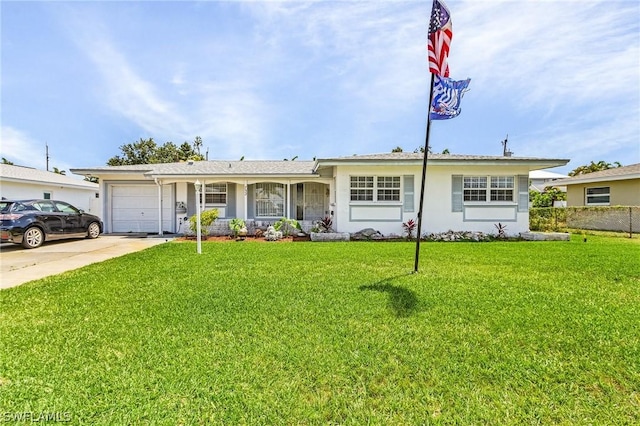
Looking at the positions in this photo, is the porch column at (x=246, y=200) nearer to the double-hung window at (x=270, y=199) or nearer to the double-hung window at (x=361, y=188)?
the double-hung window at (x=270, y=199)

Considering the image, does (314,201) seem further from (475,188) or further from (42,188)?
(42,188)

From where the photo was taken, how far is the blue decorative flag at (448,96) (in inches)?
228

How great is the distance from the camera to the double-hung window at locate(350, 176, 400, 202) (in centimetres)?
1350

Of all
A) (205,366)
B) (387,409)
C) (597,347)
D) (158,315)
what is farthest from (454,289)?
(158,315)

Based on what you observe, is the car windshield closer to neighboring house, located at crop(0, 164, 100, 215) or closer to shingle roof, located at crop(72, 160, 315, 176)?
shingle roof, located at crop(72, 160, 315, 176)

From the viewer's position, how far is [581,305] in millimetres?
4566

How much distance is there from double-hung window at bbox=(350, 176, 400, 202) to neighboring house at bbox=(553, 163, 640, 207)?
1519 centimetres

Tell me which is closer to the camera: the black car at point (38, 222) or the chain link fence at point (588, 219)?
the black car at point (38, 222)

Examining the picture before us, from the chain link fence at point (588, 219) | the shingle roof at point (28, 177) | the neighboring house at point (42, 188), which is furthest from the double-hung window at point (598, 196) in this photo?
the shingle roof at point (28, 177)

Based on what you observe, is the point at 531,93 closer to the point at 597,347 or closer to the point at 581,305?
the point at 581,305

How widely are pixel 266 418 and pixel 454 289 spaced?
162 inches

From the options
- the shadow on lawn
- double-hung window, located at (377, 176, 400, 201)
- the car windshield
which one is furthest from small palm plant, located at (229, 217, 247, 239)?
the shadow on lawn

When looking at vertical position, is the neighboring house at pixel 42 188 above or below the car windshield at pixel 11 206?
above

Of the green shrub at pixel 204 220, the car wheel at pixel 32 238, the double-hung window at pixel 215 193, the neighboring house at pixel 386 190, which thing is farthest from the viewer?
the double-hung window at pixel 215 193
